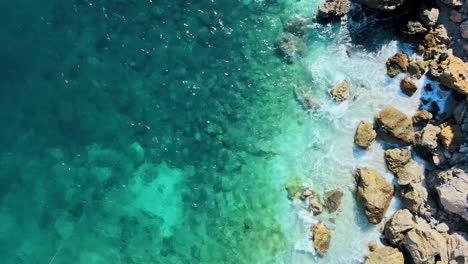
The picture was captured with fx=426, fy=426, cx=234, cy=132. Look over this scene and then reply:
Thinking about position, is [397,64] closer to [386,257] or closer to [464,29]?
[464,29]

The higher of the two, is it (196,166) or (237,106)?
(237,106)

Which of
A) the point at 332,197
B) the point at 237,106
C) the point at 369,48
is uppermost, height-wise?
the point at 369,48

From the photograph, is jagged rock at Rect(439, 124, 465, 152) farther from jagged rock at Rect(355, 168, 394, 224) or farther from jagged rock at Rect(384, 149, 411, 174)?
jagged rock at Rect(355, 168, 394, 224)

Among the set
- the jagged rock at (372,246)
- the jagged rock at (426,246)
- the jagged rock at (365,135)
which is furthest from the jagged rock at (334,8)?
the jagged rock at (372,246)

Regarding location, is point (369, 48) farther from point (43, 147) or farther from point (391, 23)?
point (43, 147)

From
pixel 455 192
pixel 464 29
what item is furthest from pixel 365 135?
pixel 464 29

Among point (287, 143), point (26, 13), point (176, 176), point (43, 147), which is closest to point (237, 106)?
point (287, 143)
